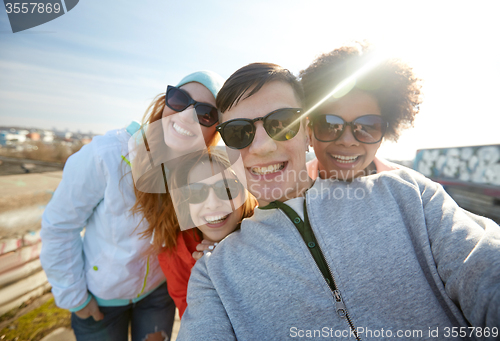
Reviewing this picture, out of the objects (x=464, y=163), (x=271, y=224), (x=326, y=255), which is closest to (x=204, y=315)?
(x=271, y=224)

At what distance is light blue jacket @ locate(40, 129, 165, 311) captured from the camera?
5.23 ft

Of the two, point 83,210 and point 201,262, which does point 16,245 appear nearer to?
point 83,210

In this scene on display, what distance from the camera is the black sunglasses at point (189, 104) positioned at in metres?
1.66

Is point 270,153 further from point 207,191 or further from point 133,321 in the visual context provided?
point 133,321

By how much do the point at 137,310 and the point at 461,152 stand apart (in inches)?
391

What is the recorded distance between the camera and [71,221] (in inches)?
66.1

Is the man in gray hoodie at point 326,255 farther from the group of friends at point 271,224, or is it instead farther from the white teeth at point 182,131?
the white teeth at point 182,131

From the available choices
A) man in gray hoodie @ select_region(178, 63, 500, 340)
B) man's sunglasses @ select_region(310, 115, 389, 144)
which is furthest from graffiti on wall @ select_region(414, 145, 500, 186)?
man in gray hoodie @ select_region(178, 63, 500, 340)

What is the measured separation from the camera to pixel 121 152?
1670mm

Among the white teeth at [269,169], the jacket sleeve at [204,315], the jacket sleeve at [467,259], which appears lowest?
the jacket sleeve at [204,315]

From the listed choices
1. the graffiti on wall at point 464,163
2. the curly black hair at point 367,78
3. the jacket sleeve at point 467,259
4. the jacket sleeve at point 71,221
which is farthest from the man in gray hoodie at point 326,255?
the graffiti on wall at point 464,163

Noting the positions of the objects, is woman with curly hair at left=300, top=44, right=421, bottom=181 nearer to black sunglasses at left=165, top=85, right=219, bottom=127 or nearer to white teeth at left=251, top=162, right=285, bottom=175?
white teeth at left=251, top=162, right=285, bottom=175

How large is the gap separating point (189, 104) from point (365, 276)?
160 centimetres

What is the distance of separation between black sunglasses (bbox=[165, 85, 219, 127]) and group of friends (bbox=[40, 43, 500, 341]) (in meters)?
0.01
